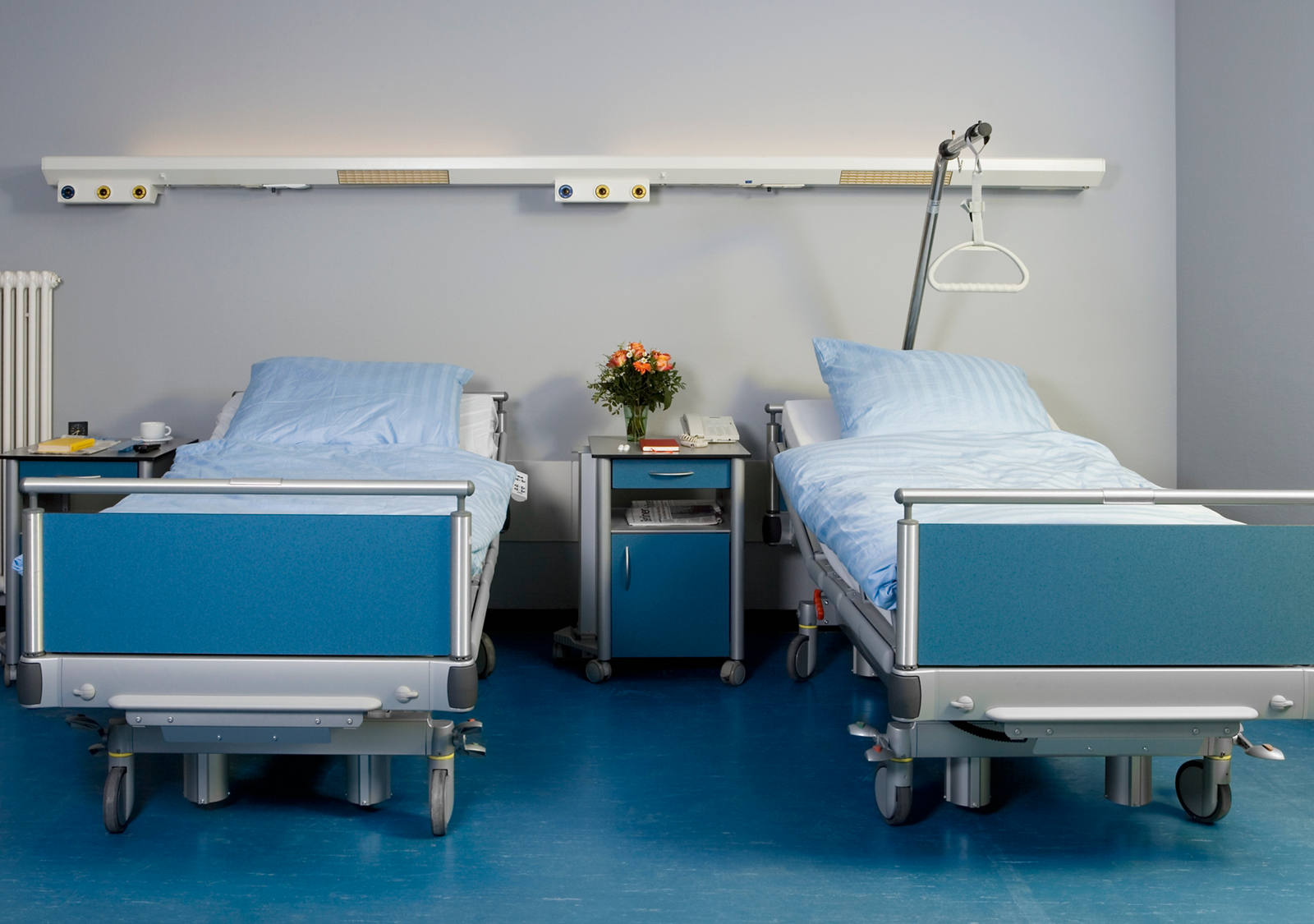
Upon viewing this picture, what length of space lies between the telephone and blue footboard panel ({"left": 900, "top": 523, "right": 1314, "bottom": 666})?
6.32 ft

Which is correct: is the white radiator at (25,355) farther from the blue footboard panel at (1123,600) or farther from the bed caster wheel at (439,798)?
the blue footboard panel at (1123,600)

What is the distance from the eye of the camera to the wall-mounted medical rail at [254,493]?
90.4 inches

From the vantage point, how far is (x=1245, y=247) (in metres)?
4.13

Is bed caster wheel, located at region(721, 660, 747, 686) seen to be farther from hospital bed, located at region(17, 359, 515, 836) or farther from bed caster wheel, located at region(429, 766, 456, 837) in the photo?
hospital bed, located at region(17, 359, 515, 836)

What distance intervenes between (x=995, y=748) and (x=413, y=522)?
1446 mm

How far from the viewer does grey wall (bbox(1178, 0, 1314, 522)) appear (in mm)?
3818

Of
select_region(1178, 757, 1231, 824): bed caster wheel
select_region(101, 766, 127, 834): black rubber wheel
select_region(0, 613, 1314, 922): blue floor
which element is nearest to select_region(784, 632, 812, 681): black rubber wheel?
select_region(0, 613, 1314, 922): blue floor

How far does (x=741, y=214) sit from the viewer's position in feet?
15.0

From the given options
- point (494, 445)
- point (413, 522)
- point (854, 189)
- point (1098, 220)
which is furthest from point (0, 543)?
point (1098, 220)

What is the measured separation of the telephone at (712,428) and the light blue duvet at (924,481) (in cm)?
44

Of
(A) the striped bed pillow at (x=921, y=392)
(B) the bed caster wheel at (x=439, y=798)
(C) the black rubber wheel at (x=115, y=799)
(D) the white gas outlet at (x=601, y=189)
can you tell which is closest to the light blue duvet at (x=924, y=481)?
(A) the striped bed pillow at (x=921, y=392)

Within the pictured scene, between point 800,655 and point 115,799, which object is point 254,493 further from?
point 800,655

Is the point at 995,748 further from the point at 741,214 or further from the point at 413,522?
the point at 741,214

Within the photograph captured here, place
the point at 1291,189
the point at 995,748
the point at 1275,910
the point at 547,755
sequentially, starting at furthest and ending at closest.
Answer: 1. the point at 1291,189
2. the point at 547,755
3. the point at 995,748
4. the point at 1275,910
